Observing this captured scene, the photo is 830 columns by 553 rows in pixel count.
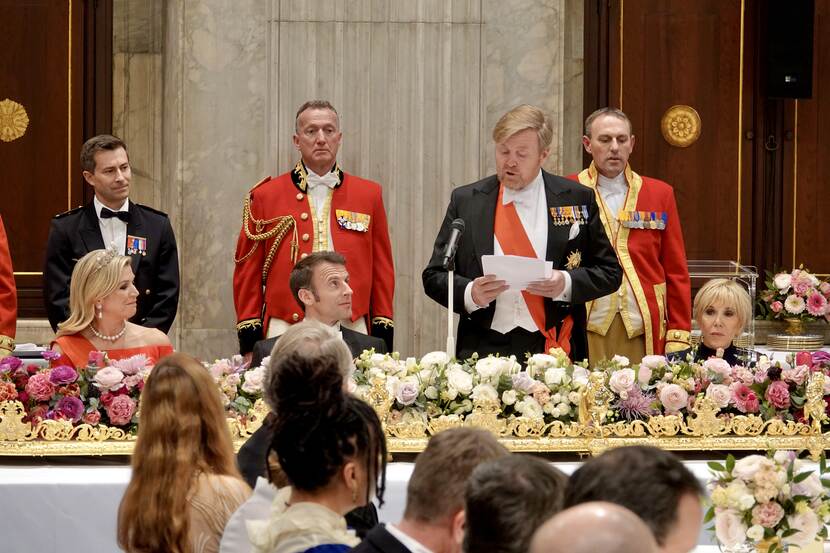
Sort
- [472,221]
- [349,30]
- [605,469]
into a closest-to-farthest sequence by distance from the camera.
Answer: [605,469], [472,221], [349,30]

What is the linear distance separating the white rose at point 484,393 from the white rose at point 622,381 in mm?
397

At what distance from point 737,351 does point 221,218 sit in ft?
10.2

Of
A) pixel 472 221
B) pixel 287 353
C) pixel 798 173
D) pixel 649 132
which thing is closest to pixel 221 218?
pixel 472 221

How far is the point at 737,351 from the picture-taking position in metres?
5.93

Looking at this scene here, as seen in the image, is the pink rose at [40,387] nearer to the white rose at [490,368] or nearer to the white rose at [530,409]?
the white rose at [490,368]

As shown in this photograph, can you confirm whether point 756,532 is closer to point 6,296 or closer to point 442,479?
point 442,479

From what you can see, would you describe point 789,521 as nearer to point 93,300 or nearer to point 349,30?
point 93,300

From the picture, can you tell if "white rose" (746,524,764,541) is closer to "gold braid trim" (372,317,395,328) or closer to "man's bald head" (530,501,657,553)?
"man's bald head" (530,501,657,553)

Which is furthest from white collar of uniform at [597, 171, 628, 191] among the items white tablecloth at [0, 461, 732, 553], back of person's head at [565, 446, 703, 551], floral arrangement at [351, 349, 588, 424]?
back of person's head at [565, 446, 703, 551]

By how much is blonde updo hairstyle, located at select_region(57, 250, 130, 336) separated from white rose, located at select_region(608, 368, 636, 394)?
179cm

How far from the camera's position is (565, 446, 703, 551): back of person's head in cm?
232

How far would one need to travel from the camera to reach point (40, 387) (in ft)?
15.6

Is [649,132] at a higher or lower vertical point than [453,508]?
higher

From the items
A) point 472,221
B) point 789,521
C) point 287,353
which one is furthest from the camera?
point 472,221
